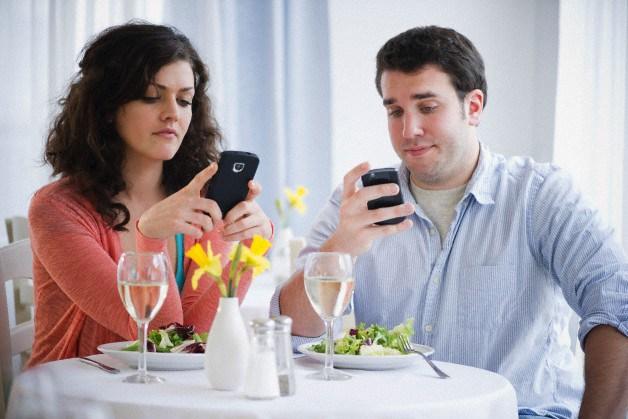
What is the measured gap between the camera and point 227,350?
1.37 m

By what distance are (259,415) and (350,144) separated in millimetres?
3690

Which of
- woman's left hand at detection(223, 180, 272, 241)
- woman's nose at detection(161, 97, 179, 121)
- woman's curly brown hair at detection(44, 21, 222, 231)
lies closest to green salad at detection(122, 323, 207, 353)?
woman's left hand at detection(223, 180, 272, 241)

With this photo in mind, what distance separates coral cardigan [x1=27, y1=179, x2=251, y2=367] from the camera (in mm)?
1885

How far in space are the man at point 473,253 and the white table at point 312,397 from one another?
428mm

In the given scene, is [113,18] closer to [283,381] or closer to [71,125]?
[71,125]

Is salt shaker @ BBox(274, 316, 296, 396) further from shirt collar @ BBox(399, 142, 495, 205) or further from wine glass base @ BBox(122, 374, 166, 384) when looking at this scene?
shirt collar @ BBox(399, 142, 495, 205)

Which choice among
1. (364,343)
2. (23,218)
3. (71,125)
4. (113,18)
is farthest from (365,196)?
(113,18)

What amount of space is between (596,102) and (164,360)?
2772mm

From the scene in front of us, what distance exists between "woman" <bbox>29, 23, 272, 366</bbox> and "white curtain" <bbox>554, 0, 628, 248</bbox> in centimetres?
196

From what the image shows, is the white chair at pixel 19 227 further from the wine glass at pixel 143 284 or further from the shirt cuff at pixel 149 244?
the wine glass at pixel 143 284

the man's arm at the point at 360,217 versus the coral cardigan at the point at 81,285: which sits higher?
the man's arm at the point at 360,217

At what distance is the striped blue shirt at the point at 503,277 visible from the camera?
6.52 feet

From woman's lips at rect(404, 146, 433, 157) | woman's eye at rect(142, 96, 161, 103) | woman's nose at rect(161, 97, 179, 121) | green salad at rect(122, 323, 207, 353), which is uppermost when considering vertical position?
woman's eye at rect(142, 96, 161, 103)

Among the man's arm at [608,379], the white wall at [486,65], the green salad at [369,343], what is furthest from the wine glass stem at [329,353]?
the white wall at [486,65]
